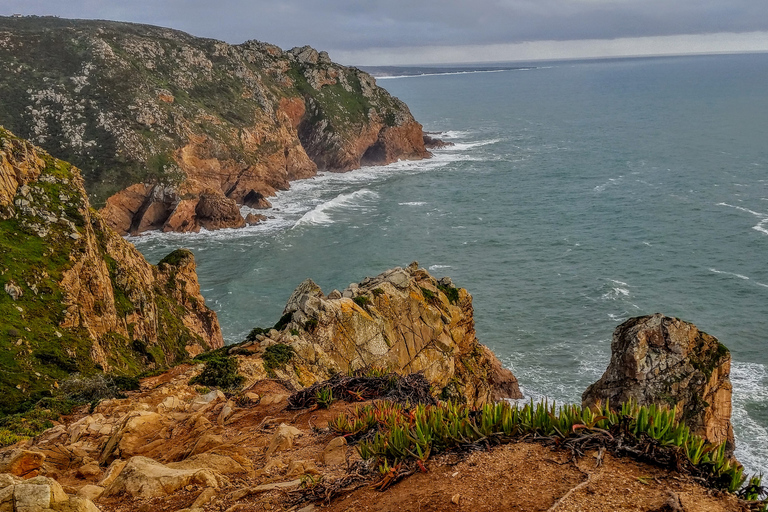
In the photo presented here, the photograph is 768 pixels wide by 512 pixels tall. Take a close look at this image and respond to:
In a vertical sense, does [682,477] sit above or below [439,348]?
above

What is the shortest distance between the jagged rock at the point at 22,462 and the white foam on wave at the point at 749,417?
31.7 metres

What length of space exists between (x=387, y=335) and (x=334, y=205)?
59929 millimetres

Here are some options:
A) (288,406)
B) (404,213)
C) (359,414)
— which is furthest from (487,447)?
(404,213)

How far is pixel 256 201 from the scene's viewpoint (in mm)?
86000

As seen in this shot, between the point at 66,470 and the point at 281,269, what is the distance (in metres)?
51.3

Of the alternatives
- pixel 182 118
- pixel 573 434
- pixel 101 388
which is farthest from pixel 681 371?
pixel 182 118

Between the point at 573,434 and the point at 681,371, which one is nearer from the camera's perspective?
the point at 573,434

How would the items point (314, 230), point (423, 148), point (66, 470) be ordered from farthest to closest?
1. point (423, 148)
2. point (314, 230)
3. point (66, 470)

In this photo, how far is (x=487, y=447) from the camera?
7.62 meters

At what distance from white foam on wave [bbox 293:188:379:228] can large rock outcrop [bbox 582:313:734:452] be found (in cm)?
5378

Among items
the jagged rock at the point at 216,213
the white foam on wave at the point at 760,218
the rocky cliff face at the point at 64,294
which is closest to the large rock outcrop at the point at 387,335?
the rocky cliff face at the point at 64,294

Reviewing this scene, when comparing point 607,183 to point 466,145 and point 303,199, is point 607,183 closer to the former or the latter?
point 466,145

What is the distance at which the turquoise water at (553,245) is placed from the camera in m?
45.2

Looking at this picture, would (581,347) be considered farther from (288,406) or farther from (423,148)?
(423,148)
